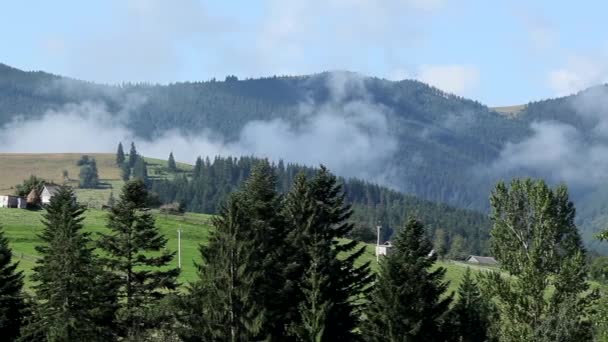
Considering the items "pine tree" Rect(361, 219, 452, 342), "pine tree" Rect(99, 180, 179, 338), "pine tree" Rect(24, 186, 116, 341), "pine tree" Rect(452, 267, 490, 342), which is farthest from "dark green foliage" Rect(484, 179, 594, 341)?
"pine tree" Rect(24, 186, 116, 341)

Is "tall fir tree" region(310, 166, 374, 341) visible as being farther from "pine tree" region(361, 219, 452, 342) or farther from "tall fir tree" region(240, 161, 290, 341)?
"tall fir tree" region(240, 161, 290, 341)

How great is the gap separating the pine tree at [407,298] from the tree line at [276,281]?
0.10 meters

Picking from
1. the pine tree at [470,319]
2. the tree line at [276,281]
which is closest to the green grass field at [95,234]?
the pine tree at [470,319]

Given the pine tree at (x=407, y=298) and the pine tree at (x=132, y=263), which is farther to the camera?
the pine tree at (x=407, y=298)

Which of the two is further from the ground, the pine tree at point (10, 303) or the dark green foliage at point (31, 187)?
the dark green foliage at point (31, 187)

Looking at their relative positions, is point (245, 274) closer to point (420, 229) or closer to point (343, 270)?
point (343, 270)

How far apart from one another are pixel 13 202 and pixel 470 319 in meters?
109

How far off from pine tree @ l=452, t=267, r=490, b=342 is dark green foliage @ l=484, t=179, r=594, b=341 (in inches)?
170

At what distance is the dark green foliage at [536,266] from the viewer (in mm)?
68875

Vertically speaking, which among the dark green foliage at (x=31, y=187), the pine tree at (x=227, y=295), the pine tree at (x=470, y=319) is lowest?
the pine tree at (x=470, y=319)

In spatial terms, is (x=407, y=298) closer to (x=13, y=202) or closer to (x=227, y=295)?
(x=227, y=295)

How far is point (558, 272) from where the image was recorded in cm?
7138

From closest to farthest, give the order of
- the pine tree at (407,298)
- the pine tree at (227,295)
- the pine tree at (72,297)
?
the pine tree at (227,295) → the pine tree at (72,297) → the pine tree at (407,298)

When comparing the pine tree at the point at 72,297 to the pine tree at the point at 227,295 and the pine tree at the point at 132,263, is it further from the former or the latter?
the pine tree at the point at 227,295
